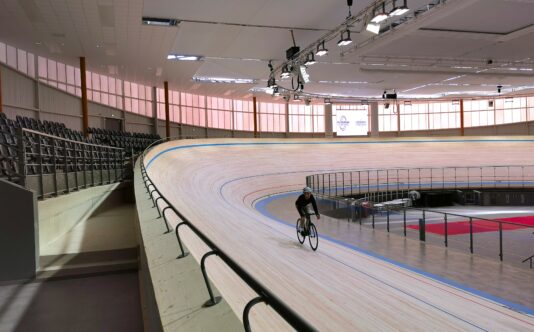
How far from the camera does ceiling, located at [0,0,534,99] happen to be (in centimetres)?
1095

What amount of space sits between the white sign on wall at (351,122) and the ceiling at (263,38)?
17.0 ft

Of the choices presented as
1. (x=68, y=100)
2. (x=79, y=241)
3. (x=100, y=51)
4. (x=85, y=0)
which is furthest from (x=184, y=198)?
(x=68, y=100)

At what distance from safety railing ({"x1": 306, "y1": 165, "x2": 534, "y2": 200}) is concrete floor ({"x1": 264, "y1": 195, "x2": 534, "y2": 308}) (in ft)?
27.3

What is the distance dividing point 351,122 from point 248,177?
45.2ft

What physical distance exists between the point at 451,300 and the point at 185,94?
85.6ft

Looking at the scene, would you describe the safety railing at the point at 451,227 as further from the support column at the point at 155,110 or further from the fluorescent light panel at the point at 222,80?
the support column at the point at 155,110

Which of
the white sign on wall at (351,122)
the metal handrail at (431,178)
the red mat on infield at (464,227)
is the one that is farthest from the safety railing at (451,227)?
the white sign on wall at (351,122)

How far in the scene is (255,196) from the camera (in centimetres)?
1530

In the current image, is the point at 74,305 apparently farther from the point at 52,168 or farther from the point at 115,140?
the point at 115,140

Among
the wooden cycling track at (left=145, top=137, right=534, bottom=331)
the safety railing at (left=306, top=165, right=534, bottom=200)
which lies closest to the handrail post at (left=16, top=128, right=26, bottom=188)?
the wooden cycling track at (left=145, top=137, right=534, bottom=331)

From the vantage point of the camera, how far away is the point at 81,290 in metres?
4.08

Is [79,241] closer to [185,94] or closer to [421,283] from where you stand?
[421,283]

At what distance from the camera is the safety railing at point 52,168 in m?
5.29

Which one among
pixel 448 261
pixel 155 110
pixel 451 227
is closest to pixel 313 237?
pixel 448 261
